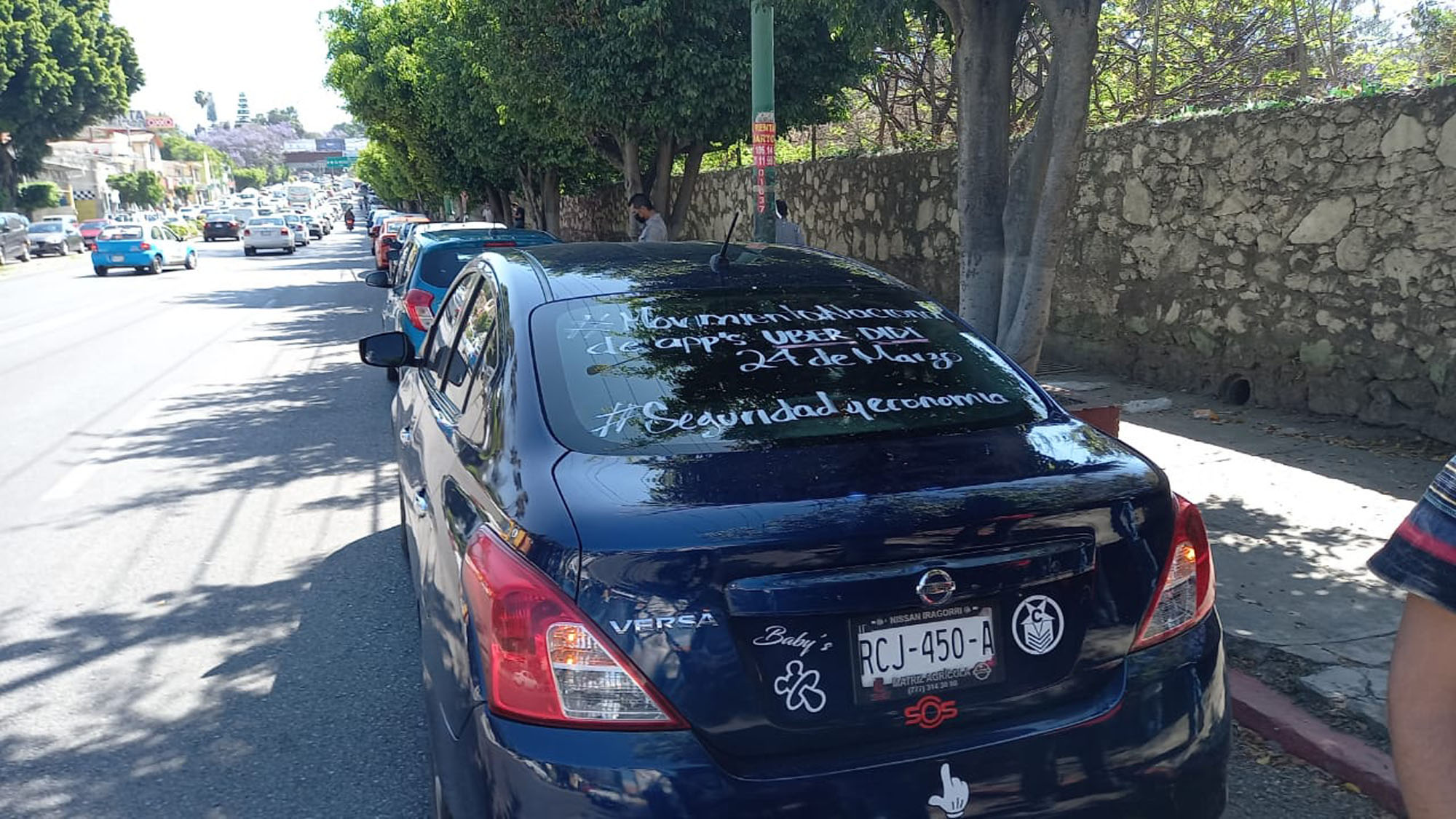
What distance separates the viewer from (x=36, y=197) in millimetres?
63062

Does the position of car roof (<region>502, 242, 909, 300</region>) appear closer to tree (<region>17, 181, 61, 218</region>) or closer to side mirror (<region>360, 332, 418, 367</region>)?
side mirror (<region>360, 332, 418, 367</region>)

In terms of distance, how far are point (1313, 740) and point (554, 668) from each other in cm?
272

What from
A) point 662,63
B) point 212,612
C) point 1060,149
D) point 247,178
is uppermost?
point 662,63

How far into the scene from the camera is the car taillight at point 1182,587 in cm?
244

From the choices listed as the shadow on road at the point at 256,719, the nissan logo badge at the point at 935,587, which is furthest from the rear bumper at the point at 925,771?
the shadow on road at the point at 256,719

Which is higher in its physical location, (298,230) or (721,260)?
(721,260)

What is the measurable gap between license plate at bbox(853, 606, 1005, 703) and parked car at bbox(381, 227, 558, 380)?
717 centimetres

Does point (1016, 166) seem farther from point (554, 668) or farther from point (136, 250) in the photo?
point (136, 250)

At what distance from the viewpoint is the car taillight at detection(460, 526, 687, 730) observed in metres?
2.13

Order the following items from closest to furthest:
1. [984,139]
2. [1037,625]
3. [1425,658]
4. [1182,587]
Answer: [1425,658] < [1037,625] < [1182,587] < [984,139]

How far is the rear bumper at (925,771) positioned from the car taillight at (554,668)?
0.03m

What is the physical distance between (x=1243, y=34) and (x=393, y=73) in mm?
22956

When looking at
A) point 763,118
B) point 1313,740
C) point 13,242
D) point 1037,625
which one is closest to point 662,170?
point 763,118

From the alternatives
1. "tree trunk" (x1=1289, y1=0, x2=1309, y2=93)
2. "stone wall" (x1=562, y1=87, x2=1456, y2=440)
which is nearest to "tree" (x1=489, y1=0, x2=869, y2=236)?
"stone wall" (x1=562, y1=87, x2=1456, y2=440)
